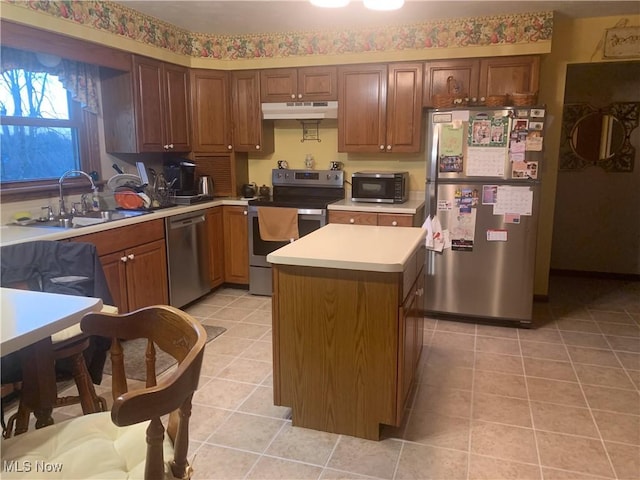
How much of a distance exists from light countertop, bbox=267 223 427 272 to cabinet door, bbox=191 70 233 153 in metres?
2.20

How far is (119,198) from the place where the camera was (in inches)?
143

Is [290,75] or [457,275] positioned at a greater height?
[290,75]

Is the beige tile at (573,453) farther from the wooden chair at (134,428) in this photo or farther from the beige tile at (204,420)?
the wooden chair at (134,428)

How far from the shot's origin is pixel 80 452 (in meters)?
1.20

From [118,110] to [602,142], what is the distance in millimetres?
4548

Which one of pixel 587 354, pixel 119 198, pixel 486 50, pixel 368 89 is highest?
pixel 486 50

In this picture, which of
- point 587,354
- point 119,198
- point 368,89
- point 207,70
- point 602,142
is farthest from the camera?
point 602,142

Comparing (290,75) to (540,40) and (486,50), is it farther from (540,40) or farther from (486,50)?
(540,40)

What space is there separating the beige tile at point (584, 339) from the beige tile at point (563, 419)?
37.8 inches

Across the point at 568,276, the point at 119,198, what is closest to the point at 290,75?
the point at 119,198

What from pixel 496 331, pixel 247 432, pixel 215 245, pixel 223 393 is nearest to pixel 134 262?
pixel 215 245

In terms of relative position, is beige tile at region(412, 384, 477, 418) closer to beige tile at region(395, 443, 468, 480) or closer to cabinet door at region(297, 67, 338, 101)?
beige tile at region(395, 443, 468, 480)

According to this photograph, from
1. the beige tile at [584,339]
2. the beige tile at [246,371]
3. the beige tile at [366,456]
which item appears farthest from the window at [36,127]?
the beige tile at [584,339]

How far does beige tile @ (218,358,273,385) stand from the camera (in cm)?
284
